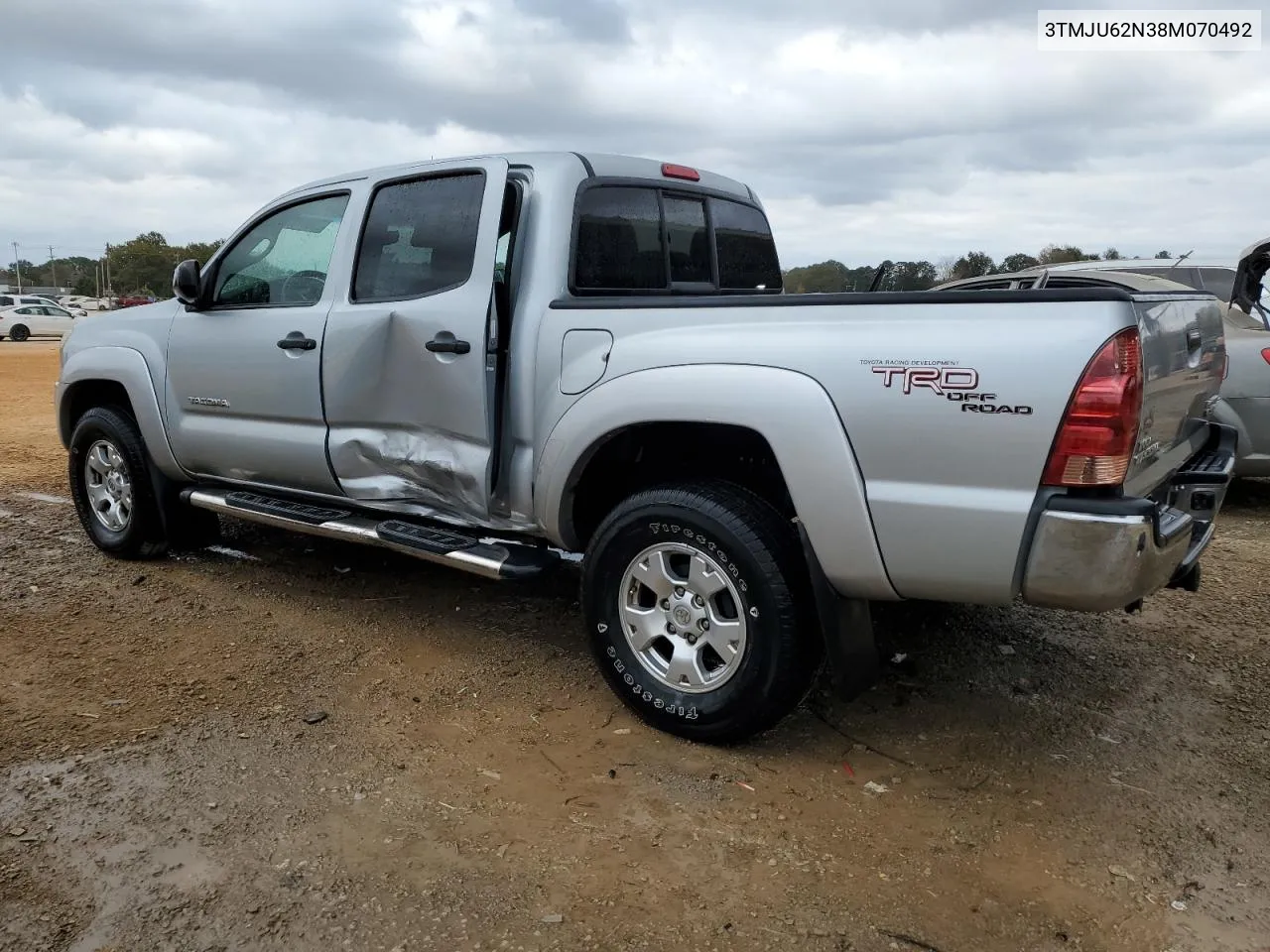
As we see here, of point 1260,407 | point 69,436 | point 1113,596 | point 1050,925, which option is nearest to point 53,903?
point 1050,925

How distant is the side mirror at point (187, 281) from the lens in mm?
4672

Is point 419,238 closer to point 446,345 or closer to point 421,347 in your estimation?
point 421,347

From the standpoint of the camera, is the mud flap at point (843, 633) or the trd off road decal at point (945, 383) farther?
the mud flap at point (843, 633)

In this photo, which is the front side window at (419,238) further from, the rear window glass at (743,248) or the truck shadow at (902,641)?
the truck shadow at (902,641)

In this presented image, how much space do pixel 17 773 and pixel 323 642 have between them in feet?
4.29

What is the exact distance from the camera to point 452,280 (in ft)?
12.5

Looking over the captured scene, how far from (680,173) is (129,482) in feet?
10.8

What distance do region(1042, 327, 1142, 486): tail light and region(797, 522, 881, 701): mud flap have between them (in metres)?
0.74

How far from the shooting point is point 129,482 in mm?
5242

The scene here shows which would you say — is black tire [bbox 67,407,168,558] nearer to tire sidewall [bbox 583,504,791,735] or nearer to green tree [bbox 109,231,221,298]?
tire sidewall [bbox 583,504,791,735]

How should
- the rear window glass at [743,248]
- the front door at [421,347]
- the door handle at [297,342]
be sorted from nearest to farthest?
the front door at [421,347] → the door handle at [297,342] → the rear window glass at [743,248]

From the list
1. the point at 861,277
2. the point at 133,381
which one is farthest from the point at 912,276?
the point at 133,381

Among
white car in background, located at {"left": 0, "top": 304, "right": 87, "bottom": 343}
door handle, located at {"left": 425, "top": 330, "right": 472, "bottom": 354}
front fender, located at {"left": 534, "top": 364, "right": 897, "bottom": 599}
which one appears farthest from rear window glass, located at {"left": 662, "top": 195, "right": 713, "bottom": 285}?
white car in background, located at {"left": 0, "top": 304, "right": 87, "bottom": 343}

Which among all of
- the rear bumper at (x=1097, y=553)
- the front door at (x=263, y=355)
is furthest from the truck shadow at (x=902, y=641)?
the rear bumper at (x=1097, y=553)
